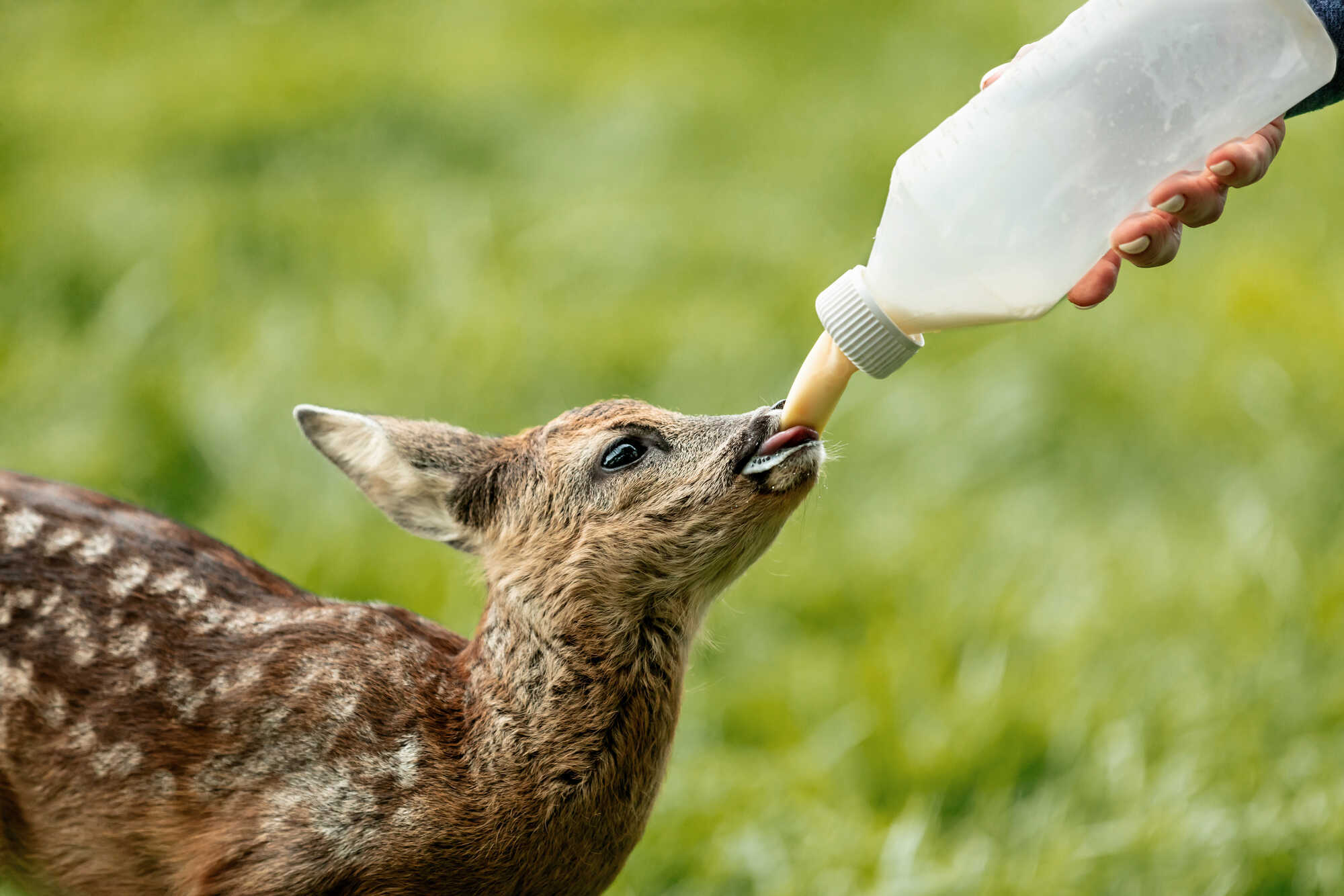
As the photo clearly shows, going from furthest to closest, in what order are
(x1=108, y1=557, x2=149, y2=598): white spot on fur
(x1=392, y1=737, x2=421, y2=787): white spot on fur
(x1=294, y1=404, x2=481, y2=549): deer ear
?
(x1=294, y1=404, x2=481, y2=549): deer ear < (x1=108, y1=557, x2=149, y2=598): white spot on fur < (x1=392, y1=737, x2=421, y2=787): white spot on fur

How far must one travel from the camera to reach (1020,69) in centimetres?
355

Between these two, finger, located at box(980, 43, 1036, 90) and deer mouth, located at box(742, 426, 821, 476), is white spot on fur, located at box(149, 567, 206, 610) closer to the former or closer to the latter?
deer mouth, located at box(742, 426, 821, 476)

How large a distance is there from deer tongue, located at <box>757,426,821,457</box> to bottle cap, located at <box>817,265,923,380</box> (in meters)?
0.22

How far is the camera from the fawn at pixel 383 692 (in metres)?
3.48

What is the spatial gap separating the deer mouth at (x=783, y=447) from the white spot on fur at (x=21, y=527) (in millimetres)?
1701

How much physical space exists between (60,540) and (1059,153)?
2451 millimetres

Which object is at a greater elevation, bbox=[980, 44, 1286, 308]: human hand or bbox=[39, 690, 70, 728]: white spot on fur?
bbox=[980, 44, 1286, 308]: human hand

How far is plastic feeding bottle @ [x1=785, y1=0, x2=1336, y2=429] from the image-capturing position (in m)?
3.40

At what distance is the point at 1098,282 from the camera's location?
3900 mm

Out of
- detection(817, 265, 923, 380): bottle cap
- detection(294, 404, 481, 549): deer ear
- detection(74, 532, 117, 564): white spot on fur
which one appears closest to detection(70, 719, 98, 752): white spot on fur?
detection(74, 532, 117, 564): white spot on fur

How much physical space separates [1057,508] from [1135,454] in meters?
0.63

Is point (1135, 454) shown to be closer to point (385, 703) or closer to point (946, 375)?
point (946, 375)

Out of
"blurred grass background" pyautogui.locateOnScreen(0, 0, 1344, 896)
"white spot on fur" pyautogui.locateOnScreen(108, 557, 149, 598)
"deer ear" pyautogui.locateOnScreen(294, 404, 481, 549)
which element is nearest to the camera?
"white spot on fur" pyautogui.locateOnScreen(108, 557, 149, 598)

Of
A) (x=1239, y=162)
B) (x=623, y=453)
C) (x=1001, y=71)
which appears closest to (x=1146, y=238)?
(x=1239, y=162)
